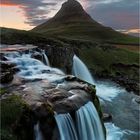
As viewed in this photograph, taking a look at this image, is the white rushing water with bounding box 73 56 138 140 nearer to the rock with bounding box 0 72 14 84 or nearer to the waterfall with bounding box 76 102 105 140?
the waterfall with bounding box 76 102 105 140

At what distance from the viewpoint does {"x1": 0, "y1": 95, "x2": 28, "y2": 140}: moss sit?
68.8 feet

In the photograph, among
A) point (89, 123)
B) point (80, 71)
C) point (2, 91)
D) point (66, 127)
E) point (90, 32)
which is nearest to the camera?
point (66, 127)

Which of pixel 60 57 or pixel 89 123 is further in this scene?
pixel 60 57

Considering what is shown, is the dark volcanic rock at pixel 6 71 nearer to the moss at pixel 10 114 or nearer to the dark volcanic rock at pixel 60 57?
the moss at pixel 10 114

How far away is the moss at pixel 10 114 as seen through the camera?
68.8ft

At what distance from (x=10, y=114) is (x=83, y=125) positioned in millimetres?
5190

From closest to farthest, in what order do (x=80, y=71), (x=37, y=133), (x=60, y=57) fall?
(x=37, y=133) → (x=60, y=57) → (x=80, y=71)

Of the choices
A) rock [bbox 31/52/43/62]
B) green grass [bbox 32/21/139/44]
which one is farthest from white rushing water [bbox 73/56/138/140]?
green grass [bbox 32/21/139/44]

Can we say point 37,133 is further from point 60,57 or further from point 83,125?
point 60,57

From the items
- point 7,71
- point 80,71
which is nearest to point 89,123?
point 7,71

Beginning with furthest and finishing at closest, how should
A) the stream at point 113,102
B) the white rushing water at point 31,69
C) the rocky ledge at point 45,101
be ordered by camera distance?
the stream at point 113,102 < the white rushing water at point 31,69 < the rocky ledge at point 45,101

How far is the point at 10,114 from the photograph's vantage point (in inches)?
880

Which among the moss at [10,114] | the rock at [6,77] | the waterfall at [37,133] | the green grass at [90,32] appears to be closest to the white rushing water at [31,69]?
the rock at [6,77]

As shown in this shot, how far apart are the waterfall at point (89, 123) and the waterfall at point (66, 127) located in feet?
2.70
